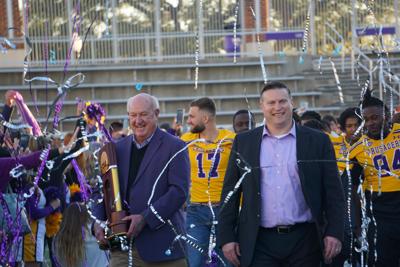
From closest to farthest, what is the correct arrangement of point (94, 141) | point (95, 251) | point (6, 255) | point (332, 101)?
point (6, 255) < point (95, 251) < point (94, 141) < point (332, 101)

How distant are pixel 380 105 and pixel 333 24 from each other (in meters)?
17.6

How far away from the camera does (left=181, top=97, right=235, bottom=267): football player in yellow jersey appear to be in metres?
9.96

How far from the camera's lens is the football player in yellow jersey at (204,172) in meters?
9.96

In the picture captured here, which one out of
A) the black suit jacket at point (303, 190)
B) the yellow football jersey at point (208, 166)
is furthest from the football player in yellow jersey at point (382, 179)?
the black suit jacket at point (303, 190)

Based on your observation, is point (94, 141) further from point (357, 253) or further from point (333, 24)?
point (333, 24)

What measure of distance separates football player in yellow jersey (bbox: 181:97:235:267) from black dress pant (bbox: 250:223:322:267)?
2941 mm

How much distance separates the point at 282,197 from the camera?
6730 millimetres

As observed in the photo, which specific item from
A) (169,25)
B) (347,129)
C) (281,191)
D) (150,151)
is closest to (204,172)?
(347,129)

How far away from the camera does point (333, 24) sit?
86.0 ft

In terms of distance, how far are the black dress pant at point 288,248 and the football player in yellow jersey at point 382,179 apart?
211 centimetres

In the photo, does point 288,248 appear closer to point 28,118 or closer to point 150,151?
point 150,151

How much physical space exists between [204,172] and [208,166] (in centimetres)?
7

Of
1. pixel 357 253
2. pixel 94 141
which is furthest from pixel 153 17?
pixel 357 253

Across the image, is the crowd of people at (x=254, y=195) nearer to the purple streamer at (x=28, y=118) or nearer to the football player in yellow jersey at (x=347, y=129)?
→ the football player in yellow jersey at (x=347, y=129)
